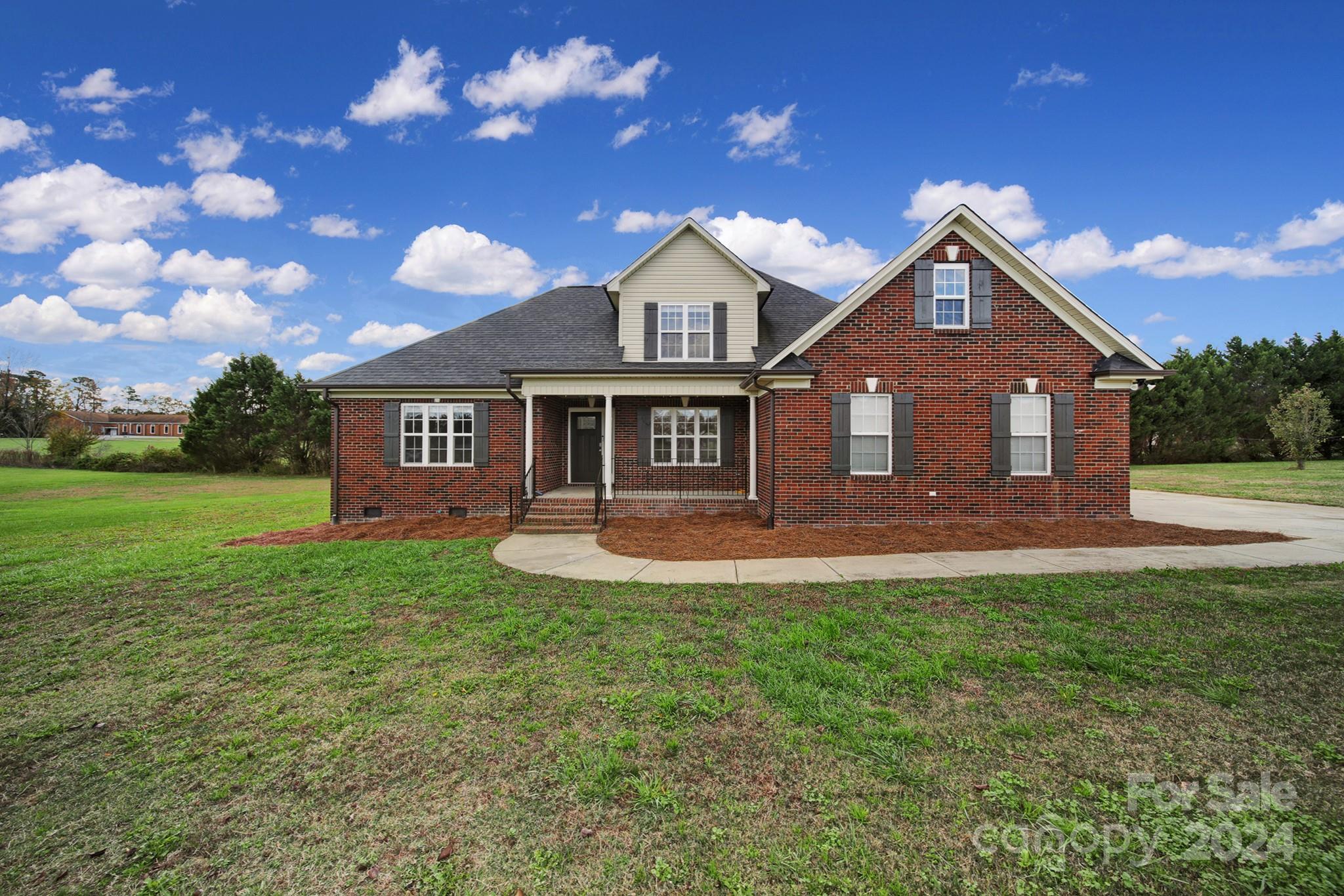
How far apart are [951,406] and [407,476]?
1345cm

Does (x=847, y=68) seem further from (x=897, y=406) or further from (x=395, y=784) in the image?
(x=395, y=784)

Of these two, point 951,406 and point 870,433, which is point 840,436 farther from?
point 951,406

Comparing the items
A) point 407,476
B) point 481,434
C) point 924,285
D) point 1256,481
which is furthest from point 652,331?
point 1256,481

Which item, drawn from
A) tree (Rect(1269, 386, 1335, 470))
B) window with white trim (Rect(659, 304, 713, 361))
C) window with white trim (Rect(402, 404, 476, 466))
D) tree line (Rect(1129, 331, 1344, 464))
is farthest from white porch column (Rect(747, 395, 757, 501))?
tree line (Rect(1129, 331, 1344, 464))

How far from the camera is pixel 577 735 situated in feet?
11.0

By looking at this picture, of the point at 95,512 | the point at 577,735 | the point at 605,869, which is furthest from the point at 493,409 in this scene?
the point at 95,512

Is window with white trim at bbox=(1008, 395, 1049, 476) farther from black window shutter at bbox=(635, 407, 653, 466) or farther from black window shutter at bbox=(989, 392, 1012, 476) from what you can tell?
black window shutter at bbox=(635, 407, 653, 466)

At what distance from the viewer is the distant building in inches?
3095

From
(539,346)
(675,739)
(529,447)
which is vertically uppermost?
(539,346)

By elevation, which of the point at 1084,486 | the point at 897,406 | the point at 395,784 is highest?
the point at 897,406

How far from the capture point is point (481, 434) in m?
13.5

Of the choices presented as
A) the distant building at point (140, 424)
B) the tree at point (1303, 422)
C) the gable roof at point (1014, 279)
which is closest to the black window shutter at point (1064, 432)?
the gable roof at point (1014, 279)

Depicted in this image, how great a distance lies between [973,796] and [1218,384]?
46844 millimetres

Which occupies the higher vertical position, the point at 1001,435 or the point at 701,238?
the point at 701,238
